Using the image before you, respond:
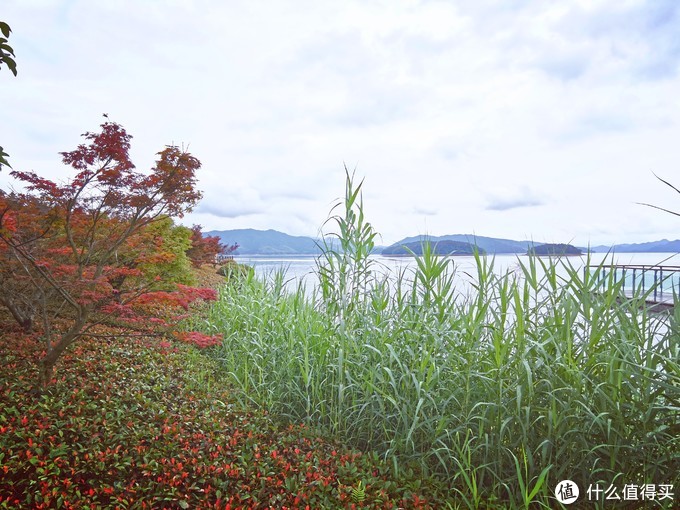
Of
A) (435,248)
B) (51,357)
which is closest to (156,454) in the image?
(51,357)

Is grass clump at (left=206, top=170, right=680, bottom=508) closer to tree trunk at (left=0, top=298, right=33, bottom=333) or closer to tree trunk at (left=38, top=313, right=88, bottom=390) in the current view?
tree trunk at (left=38, top=313, right=88, bottom=390)

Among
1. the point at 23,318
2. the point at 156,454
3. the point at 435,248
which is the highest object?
the point at 435,248

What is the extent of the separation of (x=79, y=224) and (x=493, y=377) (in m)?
3.99

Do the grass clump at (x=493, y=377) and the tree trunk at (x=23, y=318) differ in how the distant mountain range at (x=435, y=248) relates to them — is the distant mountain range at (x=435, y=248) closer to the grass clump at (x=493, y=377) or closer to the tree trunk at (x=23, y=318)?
the grass clump at (x=493, y=377)

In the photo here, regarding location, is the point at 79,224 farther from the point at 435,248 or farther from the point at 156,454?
the point at 435,248

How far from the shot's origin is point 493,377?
115 inches

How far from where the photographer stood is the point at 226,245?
2017 cm

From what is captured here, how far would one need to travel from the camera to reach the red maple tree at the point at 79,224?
3.94m

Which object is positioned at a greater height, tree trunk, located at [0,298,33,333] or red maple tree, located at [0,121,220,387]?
red maple tree, located at [0,121,220,387]

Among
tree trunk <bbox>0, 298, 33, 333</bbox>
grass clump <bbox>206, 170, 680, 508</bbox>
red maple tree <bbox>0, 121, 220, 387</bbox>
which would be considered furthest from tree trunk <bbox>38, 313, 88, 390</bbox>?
grass clump <bbox>206, 170, 680, 508</bbox>

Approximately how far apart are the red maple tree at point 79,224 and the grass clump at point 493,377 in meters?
1.74

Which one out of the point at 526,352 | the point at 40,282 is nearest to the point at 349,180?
the point at 526,352

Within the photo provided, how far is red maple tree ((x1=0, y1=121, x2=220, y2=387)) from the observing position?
155 inches

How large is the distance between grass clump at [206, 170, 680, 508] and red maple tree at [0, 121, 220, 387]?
68.6 inches
